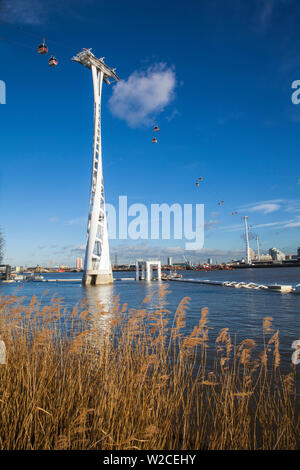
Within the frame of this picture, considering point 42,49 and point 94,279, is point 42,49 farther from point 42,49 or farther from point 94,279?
point 94,279

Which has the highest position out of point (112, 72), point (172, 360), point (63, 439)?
point (112, 72)

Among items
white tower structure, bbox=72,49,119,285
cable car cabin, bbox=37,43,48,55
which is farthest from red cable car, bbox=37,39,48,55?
white tower structure, bbox=72,49,119,285

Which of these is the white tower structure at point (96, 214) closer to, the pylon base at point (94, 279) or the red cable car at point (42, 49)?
the pylon base at point (94, 279)

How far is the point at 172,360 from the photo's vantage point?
6.98m

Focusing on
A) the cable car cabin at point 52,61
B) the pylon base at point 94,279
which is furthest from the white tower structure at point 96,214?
the cable car cabin at point 52,61

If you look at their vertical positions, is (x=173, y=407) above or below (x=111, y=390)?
below

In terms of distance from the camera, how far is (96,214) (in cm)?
4256

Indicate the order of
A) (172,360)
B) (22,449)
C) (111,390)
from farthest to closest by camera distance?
(172,360)
(111,390)
(22,449)

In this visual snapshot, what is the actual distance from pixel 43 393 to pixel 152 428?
206 centimetres

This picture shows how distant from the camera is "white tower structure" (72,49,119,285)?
140ft

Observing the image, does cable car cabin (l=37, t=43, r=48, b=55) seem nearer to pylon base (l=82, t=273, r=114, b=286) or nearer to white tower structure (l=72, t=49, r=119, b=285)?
white tower structure (l=72, t=49, r=119, b=285)

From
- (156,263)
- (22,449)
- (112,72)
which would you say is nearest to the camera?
(22,449)
